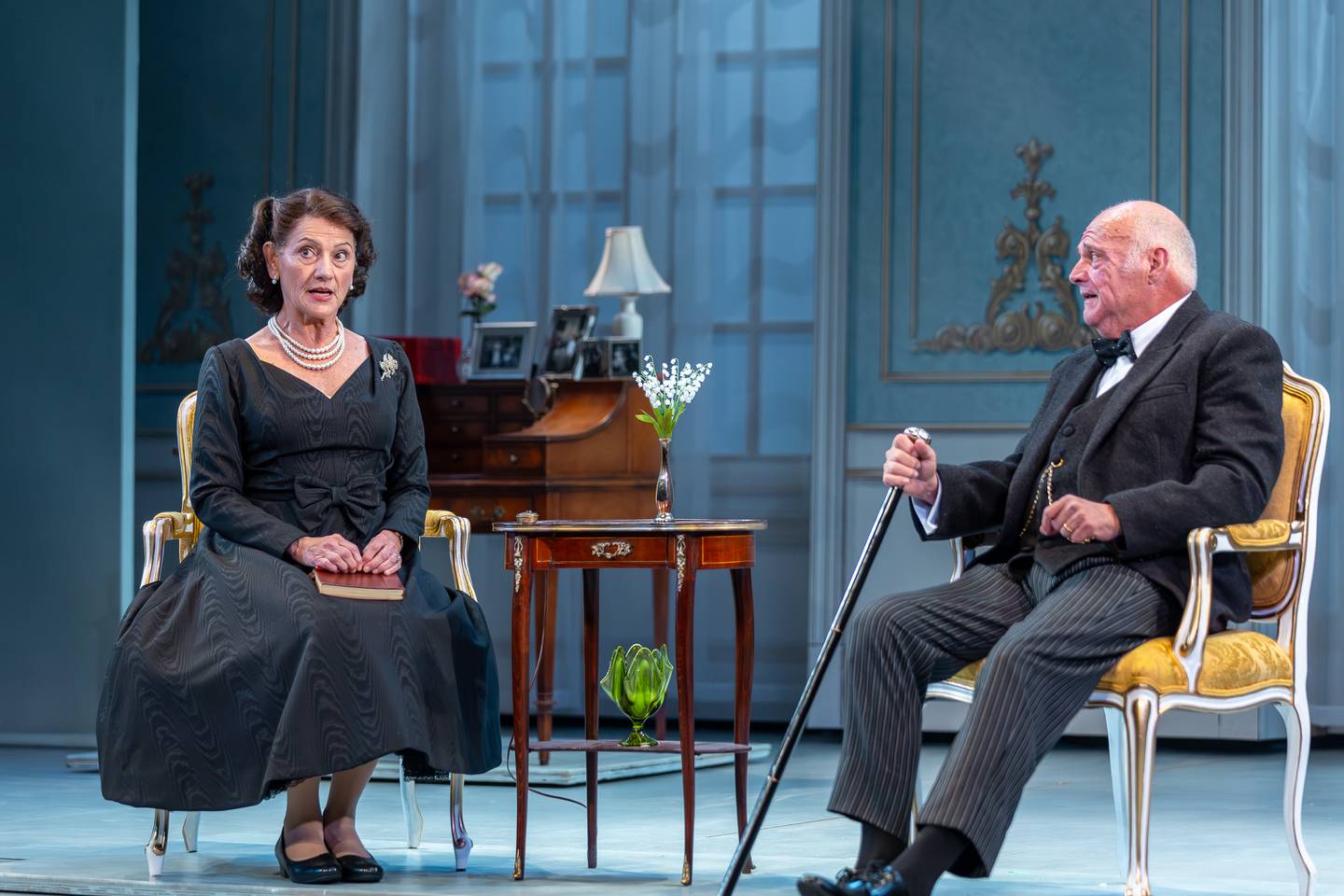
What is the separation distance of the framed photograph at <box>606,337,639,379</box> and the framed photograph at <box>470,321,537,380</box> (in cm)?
31

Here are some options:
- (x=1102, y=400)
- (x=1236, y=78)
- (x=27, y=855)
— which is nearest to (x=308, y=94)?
(x=1236, y=78)

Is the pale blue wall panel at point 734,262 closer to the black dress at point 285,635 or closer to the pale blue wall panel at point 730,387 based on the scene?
the pale blue wall panel at point 730,387

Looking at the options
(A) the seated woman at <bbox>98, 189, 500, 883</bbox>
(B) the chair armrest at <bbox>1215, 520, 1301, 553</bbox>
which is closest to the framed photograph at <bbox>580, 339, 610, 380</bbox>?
(A) the seated woman at <bbox>98, 189, 500, 883</bbox>

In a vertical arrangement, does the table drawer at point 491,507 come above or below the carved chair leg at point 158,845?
above

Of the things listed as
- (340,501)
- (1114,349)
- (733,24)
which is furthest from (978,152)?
(340,501)

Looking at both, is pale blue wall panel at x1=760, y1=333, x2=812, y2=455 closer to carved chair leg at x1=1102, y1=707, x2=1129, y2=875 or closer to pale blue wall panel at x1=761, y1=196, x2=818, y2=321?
pale blue wall panel at x1=761, y1=196, x2=818, y2=321

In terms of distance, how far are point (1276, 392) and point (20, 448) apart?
12.9 ft

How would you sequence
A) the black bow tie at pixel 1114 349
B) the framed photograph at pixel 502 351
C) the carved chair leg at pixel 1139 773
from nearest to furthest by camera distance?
the carved chair leg at pixel 1139 773
the black bow tie at pixel 1114 349
the framed photograph at pixel 502 351

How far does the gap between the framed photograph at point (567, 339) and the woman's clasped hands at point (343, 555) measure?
7.43ft

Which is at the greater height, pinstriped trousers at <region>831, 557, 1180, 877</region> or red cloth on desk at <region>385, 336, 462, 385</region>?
red cloth on desk at <region>385, 336, 462, 385</region>

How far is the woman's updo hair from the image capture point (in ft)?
11.1

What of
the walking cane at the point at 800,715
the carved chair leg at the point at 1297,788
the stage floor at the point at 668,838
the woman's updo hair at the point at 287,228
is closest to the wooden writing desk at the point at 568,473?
the stage floor at the point at 668,838

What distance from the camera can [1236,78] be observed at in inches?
213

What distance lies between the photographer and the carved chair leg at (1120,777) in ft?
9.59
